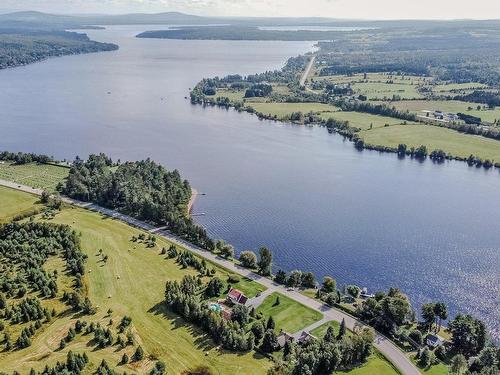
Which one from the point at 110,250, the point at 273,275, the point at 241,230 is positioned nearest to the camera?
the point at 273,275

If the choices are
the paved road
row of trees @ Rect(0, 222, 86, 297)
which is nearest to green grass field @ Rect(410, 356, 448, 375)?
the paved road

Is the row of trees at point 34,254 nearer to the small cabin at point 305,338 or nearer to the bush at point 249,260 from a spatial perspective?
the bush at point 249,260

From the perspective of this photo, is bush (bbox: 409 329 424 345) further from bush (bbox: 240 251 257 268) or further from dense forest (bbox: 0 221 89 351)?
dense forest (bbox: 0 221 89 351)

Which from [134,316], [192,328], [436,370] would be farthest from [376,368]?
[134,316]

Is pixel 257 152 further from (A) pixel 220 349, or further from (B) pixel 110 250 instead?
(A) pixel 220 349

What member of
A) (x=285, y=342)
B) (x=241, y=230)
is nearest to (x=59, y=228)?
(x=241, y=230)
